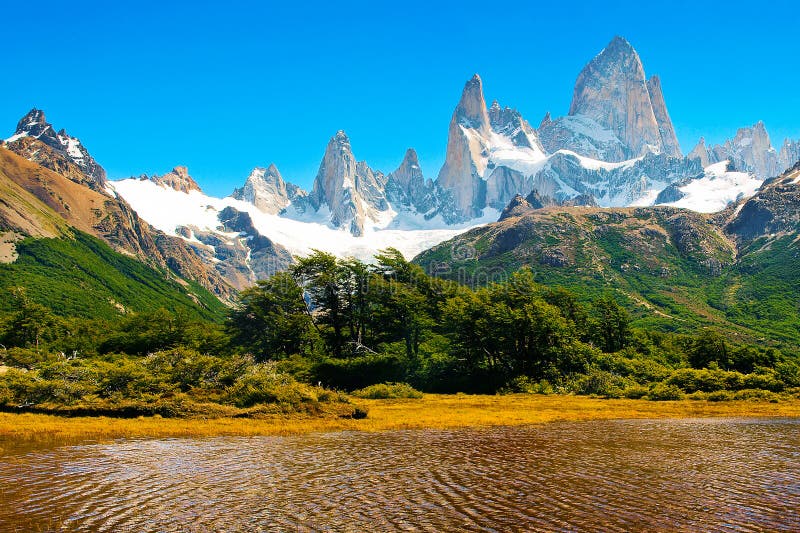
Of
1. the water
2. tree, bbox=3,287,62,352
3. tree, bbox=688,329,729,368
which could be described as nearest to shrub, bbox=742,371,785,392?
tree, bbox=688,329,729,368

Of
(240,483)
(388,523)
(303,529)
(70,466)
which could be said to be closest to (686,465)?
(388,523)

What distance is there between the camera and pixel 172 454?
898 inches

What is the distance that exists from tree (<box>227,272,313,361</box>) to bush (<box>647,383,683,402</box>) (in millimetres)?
43057

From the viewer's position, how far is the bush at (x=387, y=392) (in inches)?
2173

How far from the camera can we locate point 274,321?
7725 centimetres

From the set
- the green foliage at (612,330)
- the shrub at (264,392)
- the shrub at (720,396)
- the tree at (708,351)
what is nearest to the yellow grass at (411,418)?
the shrub at (720,396)

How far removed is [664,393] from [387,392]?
2627 centimetres

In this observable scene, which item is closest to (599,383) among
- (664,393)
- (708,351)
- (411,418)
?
(664,393)

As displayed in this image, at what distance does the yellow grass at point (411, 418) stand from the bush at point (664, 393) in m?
1.97

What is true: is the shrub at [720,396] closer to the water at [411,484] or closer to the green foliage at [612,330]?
the water at [411,484]

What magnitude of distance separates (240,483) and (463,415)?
74.9 feet

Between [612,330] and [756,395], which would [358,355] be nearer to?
[612,330]

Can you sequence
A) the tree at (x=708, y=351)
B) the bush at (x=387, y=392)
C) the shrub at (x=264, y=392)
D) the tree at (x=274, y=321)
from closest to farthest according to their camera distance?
1. the shrub at (x=264, y=392)
2. the bush at (x=387, y=392)
3. the tree at (x=708, y=351)
4. the tree at (x=274, y=321)

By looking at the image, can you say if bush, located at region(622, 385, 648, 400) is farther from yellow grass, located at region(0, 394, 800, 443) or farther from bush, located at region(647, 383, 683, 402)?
yellow grass, located at region(0, 394, 800, 443)
